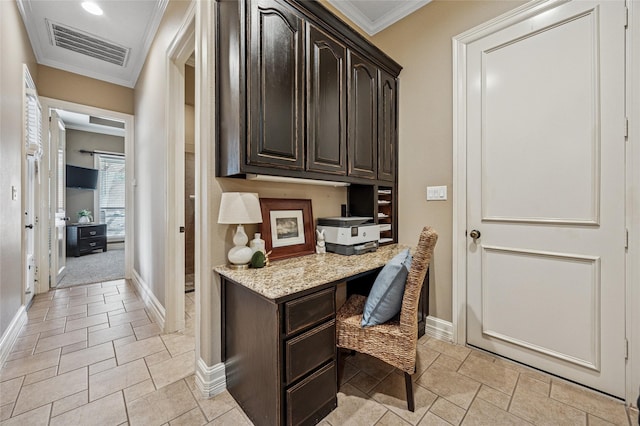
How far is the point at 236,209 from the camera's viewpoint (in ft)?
4.86

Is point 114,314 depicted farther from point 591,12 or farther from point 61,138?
point 591,12

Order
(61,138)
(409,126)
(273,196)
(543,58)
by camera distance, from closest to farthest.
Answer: (543,58) < (273,196) < (409,126) < (61,138)

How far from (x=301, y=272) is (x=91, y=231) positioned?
21.7 ft

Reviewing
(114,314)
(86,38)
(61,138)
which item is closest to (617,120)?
(114,314)

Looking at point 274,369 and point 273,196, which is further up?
point 273,196

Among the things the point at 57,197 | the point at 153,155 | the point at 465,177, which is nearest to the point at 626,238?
the point at 465,177

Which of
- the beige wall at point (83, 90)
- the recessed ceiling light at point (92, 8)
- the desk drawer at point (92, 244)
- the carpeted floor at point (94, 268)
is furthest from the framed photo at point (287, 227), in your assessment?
the desk drawer at point (92, 244)

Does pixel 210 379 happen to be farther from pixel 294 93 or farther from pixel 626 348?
pixel 626 348

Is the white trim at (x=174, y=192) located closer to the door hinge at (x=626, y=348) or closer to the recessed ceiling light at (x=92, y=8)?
the recessed ceiling light at (x=92, y=8)

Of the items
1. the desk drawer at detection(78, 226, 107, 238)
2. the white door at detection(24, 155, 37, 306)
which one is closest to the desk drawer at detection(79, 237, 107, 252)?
the desk drawer at detection(78, 226, 107, 238)

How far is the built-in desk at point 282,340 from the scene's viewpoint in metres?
1.19

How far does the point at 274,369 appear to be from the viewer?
46.6 inches

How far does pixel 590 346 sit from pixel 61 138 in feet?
21.0

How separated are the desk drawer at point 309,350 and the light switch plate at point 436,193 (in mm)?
1432
